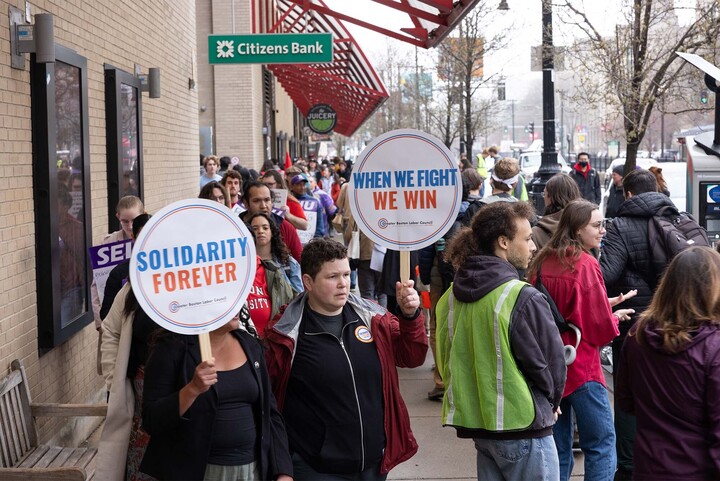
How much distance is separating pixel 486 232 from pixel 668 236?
2.37 metres

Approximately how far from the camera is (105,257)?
654 cm

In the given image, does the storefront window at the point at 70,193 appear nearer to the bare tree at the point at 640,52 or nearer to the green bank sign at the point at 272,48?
the green bank sign at the point at 272,48

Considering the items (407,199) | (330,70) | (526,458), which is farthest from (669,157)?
(526,458)

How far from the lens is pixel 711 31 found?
1328 cm

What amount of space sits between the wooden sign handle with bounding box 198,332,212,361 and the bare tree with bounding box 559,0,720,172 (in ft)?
35.9

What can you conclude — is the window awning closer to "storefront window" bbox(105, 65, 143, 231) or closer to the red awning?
the red awning

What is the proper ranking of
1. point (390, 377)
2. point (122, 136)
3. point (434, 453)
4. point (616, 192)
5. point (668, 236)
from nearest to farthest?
1. point (390, 377)
2. point (668, 236)
3. point (434, 453)
4. point (122, 136)
5. point (616, 192)

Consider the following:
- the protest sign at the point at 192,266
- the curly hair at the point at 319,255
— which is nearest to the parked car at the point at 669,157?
the curly hair at the point at 319,255

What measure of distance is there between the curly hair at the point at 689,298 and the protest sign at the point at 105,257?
3.85 meters

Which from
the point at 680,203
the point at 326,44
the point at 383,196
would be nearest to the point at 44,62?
the point at 383,196

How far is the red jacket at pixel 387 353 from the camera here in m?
4.21

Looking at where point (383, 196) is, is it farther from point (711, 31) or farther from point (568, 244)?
point (711, 31)

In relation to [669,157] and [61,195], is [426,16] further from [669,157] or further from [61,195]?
[669,157]

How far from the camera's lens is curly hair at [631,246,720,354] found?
3.81 meters
